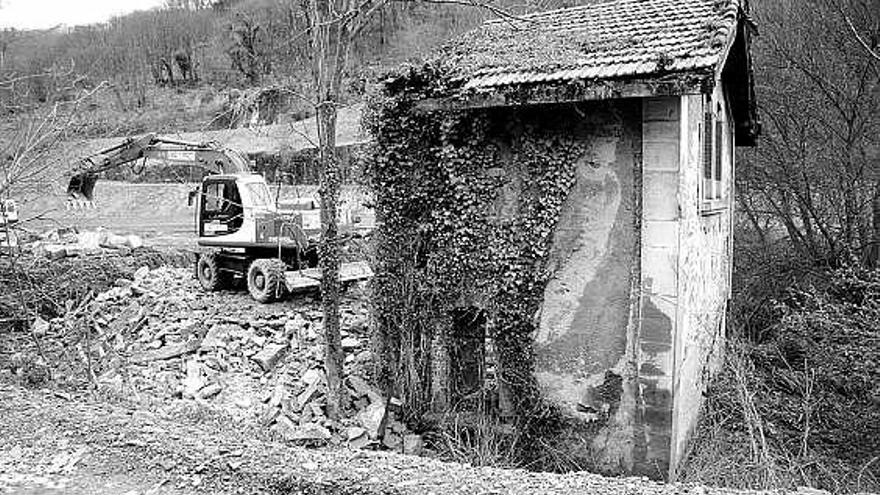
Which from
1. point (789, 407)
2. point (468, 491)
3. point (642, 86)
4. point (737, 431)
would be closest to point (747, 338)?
point (789, 407)

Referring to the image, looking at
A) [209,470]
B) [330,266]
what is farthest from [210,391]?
[209,470]

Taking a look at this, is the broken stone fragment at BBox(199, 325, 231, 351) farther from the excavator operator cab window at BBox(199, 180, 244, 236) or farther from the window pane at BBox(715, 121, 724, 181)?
the window pane at BBox(715, 121, 724, 181)

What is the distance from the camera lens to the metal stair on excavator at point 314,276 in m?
14.6

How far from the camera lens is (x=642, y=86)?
838cm

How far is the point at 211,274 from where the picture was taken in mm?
16672

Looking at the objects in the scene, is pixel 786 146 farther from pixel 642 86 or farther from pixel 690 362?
pixel 642 86

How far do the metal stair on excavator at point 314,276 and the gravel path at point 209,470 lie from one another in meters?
8.67

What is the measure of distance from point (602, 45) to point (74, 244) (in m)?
18.6

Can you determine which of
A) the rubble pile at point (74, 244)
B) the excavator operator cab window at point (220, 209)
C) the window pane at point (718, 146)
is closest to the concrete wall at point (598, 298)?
the window pane at point (718, 146)

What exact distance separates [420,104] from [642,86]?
115 inches

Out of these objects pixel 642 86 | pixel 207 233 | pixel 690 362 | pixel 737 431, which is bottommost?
pixel 737 431

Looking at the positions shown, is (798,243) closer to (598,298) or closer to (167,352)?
(598,298)

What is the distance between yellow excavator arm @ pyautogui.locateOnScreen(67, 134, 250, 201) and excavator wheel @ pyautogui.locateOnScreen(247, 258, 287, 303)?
2.89m

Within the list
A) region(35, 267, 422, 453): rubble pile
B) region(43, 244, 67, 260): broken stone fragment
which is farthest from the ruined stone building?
region(43, 244, 67, 260): broken stone fragment
